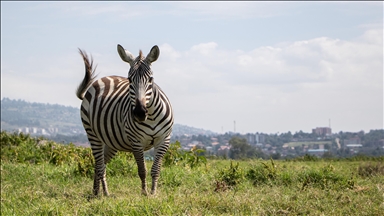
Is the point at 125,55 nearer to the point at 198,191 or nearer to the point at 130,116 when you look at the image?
the point at 130,116

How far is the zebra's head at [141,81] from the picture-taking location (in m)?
8.17

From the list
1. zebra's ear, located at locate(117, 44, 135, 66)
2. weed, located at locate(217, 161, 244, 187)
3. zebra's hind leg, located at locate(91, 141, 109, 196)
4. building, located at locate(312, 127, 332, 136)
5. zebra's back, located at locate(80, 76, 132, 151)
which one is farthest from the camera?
building, located at locate(312, 127, 332, 136)

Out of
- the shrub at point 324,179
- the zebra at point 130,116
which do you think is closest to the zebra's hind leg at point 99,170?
the zebra at point 130,116

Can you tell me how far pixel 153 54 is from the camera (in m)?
8.54

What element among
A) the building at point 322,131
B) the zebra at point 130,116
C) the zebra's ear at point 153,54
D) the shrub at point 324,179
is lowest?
the shrub at point 324,179

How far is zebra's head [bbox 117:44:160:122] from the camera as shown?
8172 millimetres

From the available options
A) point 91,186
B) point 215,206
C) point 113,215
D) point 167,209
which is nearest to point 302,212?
point 215,206

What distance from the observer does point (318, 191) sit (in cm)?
827

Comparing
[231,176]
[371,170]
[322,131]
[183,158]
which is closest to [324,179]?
[231,176]

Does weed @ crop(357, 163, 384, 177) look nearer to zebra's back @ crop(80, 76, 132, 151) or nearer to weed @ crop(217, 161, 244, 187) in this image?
weed @ crop(217, 161, 244, 187)

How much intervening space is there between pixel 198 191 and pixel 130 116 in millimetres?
1640

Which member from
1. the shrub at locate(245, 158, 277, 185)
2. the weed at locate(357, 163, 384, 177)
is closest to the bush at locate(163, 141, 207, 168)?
the shrub at locate(245, 158, 277, 185)

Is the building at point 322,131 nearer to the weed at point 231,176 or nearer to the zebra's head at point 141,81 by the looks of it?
the weed at point 231,176

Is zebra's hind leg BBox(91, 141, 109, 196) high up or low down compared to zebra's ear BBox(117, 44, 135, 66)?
down
